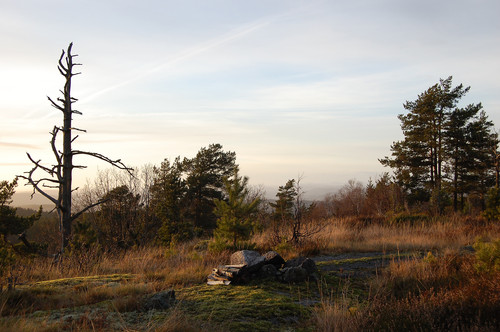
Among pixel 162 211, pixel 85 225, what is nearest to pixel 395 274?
pixel 85 225

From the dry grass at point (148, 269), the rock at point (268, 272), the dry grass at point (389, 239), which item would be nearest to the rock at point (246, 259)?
the rock at point (268, 272)

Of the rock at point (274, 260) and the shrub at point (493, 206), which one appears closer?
the rock at point (274, 260)

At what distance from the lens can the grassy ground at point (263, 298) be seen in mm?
3730

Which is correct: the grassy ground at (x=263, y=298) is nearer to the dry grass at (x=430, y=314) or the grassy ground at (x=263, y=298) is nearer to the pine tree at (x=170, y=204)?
the dry grass at (x=430, y=314)

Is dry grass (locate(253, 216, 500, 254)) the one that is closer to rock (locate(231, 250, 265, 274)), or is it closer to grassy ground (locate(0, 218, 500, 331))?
grassy ground (locate(0, 218, 500, 331))

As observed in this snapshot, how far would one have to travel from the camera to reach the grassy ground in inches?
147

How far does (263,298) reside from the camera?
5.28m

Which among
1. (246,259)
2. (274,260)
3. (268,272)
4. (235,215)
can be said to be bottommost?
(268,272)

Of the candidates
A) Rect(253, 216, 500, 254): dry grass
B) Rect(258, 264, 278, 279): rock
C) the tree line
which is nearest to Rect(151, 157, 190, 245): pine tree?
the tree line

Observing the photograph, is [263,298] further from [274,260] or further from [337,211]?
[337,211]

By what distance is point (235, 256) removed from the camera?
6863 millimetres

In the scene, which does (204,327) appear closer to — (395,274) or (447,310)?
(447,310)

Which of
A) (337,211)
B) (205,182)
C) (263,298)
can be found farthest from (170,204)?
(263,298)

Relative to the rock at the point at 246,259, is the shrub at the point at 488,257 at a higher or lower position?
higher
